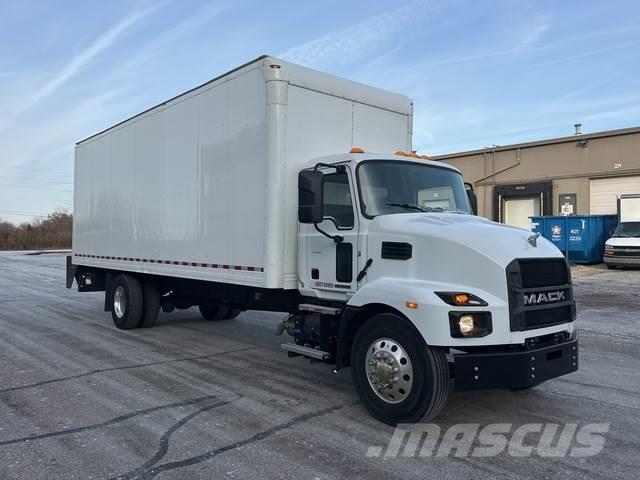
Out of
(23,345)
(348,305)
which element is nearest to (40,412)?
(348,305)

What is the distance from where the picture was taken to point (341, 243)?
19.4 ft

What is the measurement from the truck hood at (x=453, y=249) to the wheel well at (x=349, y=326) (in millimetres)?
368

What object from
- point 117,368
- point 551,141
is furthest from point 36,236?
point 117,368

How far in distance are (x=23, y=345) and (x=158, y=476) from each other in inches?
231

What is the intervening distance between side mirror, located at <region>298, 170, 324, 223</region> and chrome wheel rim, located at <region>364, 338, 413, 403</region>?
56.3 inches

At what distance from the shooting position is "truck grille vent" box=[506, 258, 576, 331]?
4719mm

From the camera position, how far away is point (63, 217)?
8075 centimetres

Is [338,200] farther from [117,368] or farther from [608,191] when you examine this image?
[608,191]

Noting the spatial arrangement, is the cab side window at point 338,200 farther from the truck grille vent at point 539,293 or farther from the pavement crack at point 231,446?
the pavement crack at point 231,446

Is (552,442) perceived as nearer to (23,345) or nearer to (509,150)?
(23,345)

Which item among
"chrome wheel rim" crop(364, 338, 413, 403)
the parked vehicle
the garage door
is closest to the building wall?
the garage door

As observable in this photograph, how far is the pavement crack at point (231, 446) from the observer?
13.3ft

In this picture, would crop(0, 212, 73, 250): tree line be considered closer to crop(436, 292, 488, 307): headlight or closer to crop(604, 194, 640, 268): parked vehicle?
crop(604, 194, 640, 268): parked vehicle

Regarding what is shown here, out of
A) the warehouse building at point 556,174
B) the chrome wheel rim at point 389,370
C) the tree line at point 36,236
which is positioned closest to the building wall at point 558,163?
the warehouse building at point 556,174
